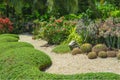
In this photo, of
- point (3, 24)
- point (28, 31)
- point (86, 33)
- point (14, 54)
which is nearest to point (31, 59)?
point (14, 54)

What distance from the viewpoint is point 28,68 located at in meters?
9.20

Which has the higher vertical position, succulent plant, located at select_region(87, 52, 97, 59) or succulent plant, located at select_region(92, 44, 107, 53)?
succulent plant, located at select_region(92, 44, 107, 53)

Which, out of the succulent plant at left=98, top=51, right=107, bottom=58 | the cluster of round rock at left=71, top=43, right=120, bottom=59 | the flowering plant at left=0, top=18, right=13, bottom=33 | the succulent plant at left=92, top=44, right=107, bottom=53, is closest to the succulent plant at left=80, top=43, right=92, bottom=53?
the cluster of round rock at left=71, top=43, right=120, bottom=59

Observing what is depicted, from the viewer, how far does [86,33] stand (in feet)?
43.0

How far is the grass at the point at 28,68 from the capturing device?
324 inches

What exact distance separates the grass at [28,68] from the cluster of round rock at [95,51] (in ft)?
4.58

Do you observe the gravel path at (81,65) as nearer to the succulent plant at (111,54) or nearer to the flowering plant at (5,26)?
the succulent plant at (111,54)

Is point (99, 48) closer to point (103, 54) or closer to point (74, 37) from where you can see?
point (103, 54)

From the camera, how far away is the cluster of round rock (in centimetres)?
1126

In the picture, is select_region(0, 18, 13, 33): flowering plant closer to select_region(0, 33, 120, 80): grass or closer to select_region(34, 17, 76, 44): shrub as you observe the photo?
select_region(34, 17, 76, 44): shrub

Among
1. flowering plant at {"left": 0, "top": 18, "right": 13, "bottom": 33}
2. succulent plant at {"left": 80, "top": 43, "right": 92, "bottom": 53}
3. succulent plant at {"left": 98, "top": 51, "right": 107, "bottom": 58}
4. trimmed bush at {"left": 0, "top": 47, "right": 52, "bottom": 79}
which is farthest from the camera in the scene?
flowering plant at {"left": 0, "top": 18, "right": 13, "bottom": 33}

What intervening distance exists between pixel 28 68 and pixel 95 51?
126 inches

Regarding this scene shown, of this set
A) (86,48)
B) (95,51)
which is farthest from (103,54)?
(86,48)

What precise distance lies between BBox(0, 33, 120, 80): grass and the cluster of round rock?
140 cm
